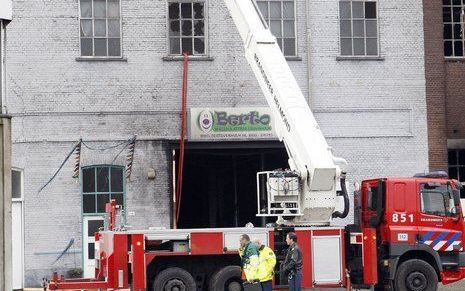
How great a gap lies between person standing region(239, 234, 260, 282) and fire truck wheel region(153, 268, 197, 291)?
76.2 inches

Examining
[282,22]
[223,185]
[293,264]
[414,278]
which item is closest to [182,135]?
[223,185]

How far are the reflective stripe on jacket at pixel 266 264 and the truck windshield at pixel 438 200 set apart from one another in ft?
15.0

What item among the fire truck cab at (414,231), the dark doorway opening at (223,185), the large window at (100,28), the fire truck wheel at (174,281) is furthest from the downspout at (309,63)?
the fire truck wheel at (174,281)

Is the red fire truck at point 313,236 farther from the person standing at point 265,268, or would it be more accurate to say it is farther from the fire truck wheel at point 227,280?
the person standing at point 265,268

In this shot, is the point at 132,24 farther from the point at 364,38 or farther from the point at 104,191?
the point at 364,38

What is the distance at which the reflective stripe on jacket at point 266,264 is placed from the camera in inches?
782

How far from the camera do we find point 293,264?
67.1ft

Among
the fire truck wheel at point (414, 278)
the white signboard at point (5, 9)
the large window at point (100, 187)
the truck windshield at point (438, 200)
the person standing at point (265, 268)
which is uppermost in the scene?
the white signboard at point (5, 9)

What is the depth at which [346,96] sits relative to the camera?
31.7 metres

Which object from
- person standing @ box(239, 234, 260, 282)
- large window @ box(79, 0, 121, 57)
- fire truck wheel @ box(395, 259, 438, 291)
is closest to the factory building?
large window @ box(79, 0, 121, 57)

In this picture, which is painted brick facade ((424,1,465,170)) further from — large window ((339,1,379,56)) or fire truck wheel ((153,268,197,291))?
fire truck wheel ((153,268,197,291))

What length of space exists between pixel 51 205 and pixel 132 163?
2.42 metres

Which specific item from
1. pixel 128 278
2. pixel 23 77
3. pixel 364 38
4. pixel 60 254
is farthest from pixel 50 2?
pixel 128 278

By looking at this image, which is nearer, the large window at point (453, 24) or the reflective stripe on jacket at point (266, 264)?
the reflective stripe on jacket at point (266, 264)
